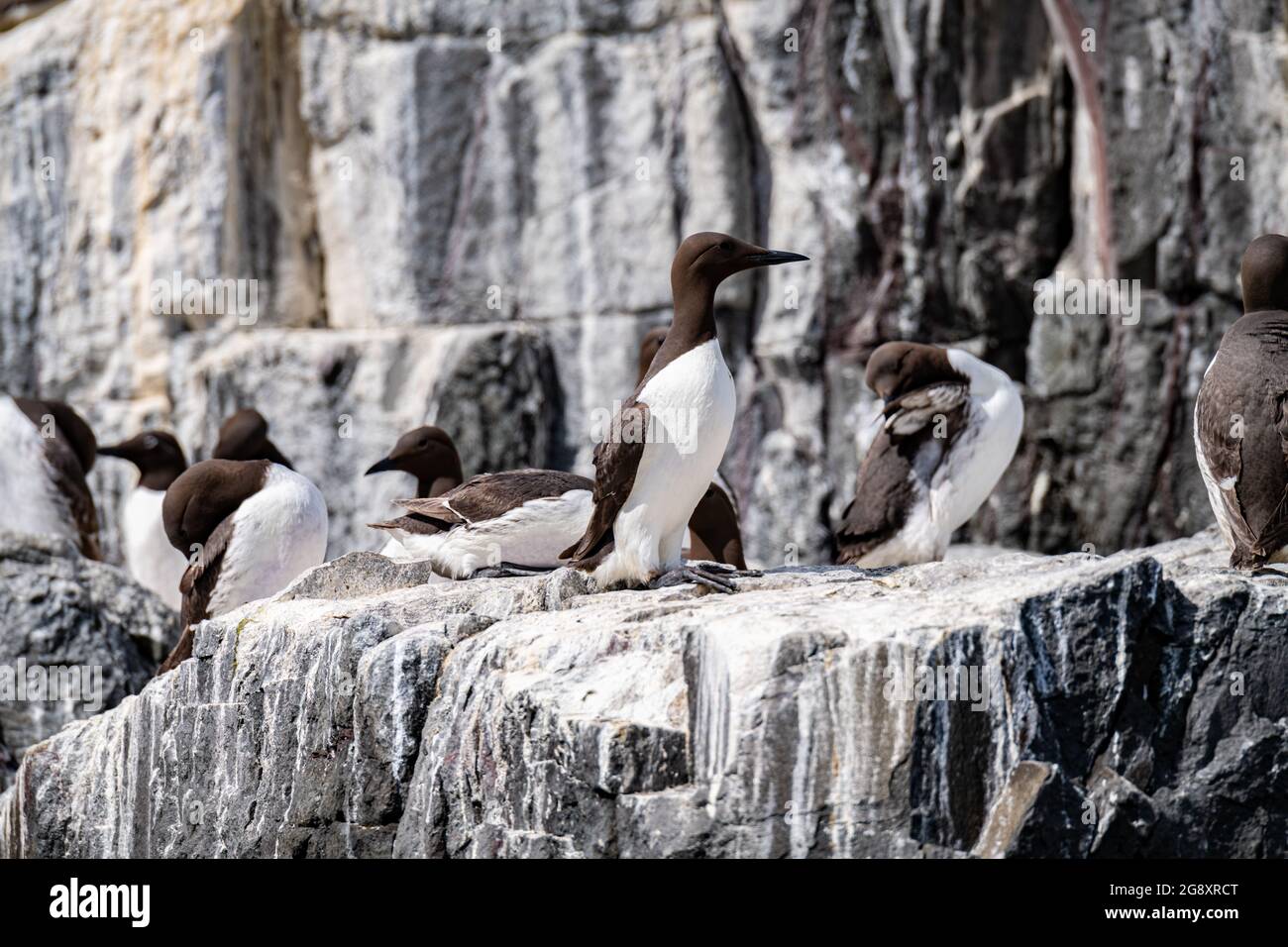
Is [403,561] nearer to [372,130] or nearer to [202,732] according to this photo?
[202,732]

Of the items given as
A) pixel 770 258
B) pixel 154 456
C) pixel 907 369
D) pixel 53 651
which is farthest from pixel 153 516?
pixel 770 258

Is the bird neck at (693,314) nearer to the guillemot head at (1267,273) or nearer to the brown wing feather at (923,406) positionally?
the guillemot head at (1267,273)

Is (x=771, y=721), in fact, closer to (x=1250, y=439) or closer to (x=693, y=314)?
(x=693, y=314)

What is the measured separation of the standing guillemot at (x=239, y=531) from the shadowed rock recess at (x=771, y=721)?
1.75 meters

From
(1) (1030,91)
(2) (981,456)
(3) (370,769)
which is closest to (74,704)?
(3) (370,769)

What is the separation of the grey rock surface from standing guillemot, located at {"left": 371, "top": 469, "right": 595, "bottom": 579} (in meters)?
2.18

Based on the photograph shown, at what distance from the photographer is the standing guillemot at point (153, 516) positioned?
10828 millimetres

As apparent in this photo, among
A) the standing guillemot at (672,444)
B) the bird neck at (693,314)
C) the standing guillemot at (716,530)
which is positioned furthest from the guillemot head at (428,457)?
the bird neck at (693,314)

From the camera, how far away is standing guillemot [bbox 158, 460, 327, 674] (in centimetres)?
831

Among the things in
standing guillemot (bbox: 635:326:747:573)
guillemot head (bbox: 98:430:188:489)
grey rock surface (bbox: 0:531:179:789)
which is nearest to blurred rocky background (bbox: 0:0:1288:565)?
guillemot head (bbox: 98:430:188:489)

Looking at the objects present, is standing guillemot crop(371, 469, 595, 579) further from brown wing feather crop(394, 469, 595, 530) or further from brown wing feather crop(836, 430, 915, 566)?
brown wing feather crop(836, 430, 915, 566)

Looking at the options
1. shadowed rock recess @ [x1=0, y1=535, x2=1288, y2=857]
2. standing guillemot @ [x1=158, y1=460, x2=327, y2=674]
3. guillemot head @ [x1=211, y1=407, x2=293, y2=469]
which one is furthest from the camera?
guillemot head @ [x1=211, y1=407, x2=293, y2=469]

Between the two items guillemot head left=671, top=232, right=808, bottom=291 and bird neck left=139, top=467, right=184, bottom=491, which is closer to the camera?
guillemot head left=671, top=232, right=808, bottom=291
